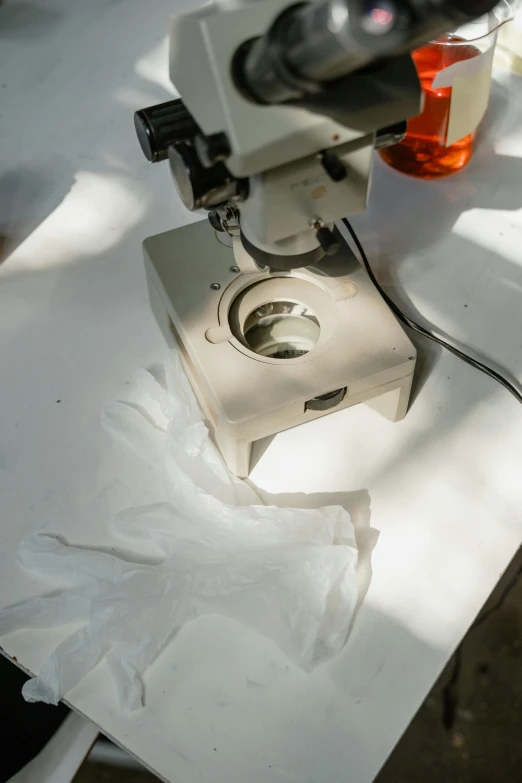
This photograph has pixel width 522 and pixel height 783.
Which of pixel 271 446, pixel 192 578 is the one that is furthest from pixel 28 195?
pixel 192 578

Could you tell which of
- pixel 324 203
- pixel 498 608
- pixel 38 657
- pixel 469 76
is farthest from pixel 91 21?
pixel 498 608

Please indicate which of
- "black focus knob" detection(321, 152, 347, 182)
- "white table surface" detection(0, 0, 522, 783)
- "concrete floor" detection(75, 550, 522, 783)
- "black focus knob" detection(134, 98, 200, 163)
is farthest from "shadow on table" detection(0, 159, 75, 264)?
"concrete floor" detection(75, 550, 522, 783)

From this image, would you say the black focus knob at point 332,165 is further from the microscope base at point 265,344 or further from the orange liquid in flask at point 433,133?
the orange liquid in flask at point 433,133

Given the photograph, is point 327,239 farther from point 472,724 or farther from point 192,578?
point 472,724

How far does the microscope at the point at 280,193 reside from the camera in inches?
20.2

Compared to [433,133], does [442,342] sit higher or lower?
lower

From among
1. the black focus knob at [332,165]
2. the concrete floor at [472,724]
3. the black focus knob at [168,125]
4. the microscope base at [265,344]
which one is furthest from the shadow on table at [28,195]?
the concrete floor at [472,724]

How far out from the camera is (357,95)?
57cm

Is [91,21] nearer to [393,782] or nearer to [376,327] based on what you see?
[376,327]

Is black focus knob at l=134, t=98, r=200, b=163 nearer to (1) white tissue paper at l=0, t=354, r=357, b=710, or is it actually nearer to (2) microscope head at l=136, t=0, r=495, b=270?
(2) microscope head at l=136, t=0, r=495, b=270

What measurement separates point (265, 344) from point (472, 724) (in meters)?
1.00

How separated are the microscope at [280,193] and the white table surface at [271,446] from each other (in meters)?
0.09

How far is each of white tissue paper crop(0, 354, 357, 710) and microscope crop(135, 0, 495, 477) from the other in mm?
62

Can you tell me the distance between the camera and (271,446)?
38.5 inches
